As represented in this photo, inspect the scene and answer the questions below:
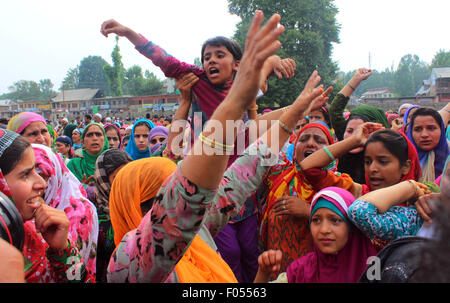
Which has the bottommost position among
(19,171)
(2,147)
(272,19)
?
(19,171)

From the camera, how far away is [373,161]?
2281 millimetres

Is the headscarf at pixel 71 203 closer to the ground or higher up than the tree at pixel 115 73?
closer to the ground

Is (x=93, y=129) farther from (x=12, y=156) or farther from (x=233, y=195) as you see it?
(x=233, y=195)

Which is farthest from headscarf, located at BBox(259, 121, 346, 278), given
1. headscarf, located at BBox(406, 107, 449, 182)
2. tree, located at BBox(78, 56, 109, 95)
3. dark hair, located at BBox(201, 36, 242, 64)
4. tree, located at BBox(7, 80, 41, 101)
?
tree, located at BBox(7, 80, 41, 101)

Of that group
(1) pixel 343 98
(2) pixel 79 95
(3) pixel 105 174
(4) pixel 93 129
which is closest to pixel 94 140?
(4) pixel 93 129

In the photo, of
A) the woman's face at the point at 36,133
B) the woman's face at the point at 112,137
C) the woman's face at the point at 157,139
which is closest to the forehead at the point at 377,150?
the woman's face at the point at 157,139

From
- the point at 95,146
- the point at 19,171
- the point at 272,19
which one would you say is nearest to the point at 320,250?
the point at 272,19

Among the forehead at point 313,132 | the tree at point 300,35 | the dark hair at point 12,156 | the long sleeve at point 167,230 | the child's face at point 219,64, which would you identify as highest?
the tree at point 300,35

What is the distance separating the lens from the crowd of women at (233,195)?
0.88 meters

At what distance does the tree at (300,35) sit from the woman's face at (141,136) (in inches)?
796

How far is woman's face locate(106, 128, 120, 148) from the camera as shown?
5480mm

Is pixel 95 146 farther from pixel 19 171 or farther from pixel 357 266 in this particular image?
pixel 357 266

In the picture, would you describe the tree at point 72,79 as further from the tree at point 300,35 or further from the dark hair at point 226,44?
the dark hair at point 226,44
